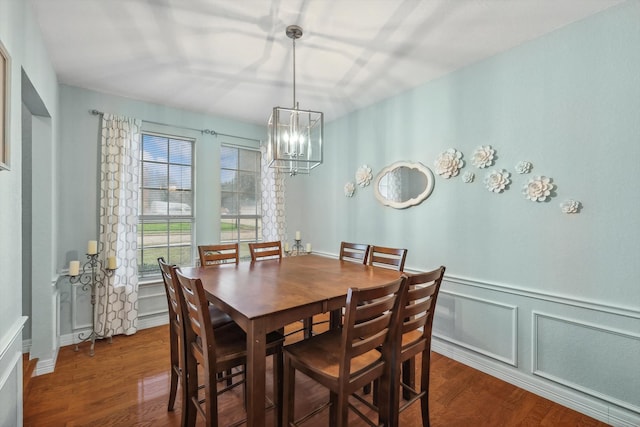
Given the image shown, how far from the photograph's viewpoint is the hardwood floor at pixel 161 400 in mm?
Answer: 1866

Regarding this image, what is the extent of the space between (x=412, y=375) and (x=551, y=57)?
2.51 meters

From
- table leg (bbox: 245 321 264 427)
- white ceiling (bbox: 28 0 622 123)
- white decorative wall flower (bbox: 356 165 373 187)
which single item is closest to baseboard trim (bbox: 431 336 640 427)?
white decorative wall flower (bbox: 356 165 373 187)

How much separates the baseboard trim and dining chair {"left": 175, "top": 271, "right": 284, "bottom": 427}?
5.87ft

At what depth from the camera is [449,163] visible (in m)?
2.69

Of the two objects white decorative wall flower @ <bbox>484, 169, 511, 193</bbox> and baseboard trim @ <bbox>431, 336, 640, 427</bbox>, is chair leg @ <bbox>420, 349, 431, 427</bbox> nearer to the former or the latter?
baseboard trim @ <bbox>431, 336, 640, 427</bbox>

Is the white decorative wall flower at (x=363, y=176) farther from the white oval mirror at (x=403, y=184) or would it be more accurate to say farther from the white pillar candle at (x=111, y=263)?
the white pillar candle at (x=111, y=263)

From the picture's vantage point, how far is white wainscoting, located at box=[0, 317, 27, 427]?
1297 millimetres

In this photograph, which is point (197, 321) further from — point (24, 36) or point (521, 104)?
point (521, 104)

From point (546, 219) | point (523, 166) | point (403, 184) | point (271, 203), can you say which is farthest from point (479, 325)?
point (271, 203)

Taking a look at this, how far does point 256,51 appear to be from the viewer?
236 cm

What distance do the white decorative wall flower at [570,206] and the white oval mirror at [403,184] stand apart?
1.05m

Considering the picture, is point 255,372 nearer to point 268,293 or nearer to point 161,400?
A: point 268,293

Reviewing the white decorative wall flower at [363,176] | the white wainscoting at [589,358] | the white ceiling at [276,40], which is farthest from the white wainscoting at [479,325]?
the white ceiling at [276,40]

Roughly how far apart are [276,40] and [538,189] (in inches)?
90.0
